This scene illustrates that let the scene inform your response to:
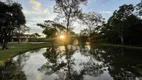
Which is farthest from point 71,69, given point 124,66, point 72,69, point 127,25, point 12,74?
point 127,25

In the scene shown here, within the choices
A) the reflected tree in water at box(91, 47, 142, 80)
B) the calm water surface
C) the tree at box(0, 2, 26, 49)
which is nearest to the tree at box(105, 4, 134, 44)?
the reflected tree in water at box(91, 47, 142, 80)

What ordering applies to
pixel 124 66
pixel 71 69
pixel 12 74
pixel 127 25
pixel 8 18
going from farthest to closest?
pixel 127 25 → pixel 8 18 → pixel 124 66 → pixel 71 69 → pixel 12 74

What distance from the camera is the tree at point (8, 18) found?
26.3 meters

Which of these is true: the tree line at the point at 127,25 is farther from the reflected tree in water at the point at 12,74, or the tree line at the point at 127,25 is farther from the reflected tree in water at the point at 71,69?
the reflected tree in water at the point at 12,74

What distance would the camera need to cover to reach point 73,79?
681 cm

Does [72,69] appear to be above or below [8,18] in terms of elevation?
below

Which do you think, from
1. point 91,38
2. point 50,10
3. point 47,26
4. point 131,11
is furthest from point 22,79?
point 47,26

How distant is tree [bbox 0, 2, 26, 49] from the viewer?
26.3m

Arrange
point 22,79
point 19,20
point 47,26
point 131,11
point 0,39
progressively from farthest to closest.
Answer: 1. point 47,26
2. point 131,11
3. point 19,20
4. point 0,39
5. point 22,79

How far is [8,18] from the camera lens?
26.4 meters

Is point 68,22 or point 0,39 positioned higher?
point 68,22

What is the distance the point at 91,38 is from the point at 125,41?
19101 millimetres

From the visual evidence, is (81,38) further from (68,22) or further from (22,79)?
(22,79)

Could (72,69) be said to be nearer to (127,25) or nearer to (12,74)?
(12,74)
